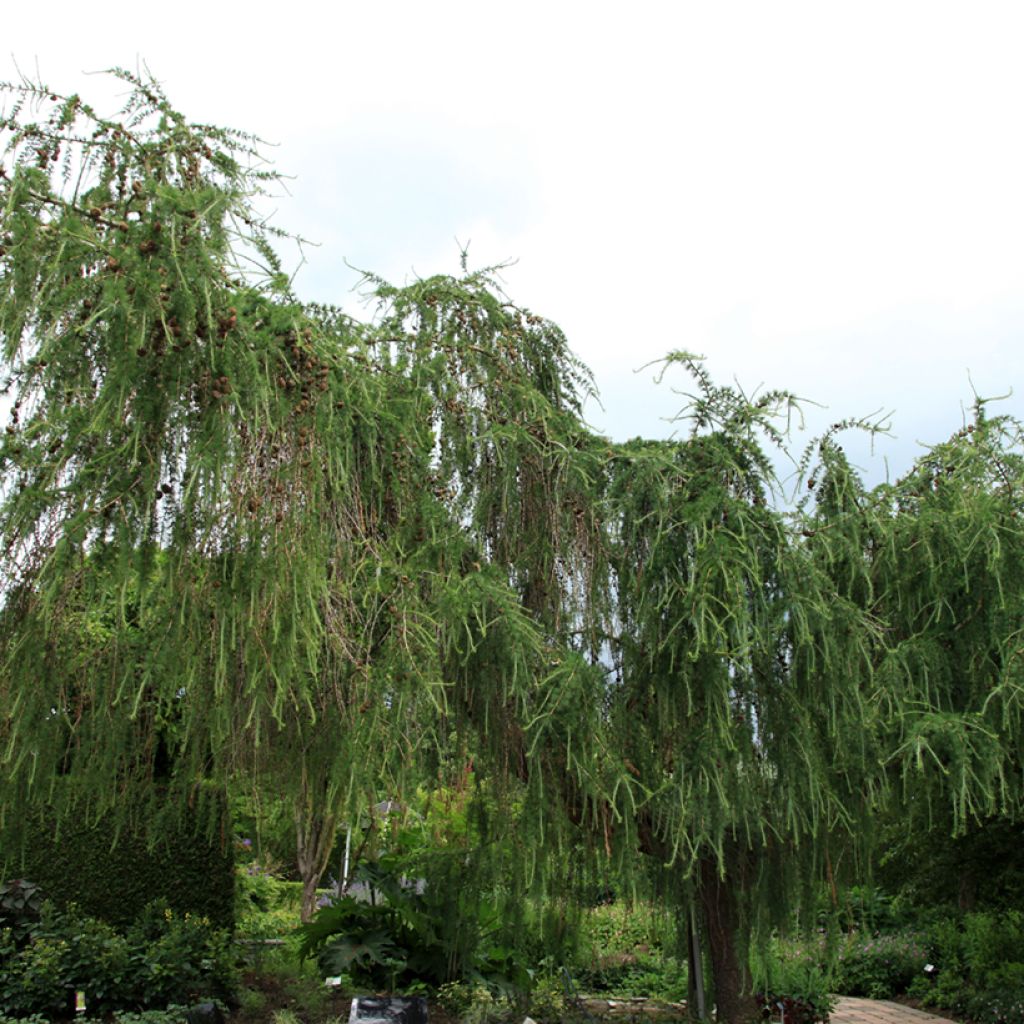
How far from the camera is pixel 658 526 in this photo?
4.23 m

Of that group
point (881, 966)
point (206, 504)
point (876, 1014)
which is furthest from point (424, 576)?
point (881, 966)

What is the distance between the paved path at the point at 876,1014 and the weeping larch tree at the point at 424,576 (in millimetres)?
2788

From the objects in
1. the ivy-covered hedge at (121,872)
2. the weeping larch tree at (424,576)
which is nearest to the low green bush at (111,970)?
the ivy-covered hedge at (121,872)

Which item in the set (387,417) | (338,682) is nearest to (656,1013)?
(338,682)

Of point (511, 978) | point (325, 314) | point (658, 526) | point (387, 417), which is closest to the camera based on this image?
point (387, 417)

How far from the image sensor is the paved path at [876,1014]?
7.69m

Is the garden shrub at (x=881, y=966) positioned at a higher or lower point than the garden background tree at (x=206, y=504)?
lower

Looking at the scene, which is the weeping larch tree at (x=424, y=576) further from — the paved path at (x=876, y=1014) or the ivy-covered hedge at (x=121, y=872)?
the ivy-covered hedge at (x=121, y=872)

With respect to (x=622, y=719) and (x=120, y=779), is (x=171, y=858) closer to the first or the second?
(x=120, y=779)

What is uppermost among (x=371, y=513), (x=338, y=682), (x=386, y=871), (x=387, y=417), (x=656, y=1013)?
(x=387, y=417)

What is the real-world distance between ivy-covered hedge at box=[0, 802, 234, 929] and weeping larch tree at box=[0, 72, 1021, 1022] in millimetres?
3340

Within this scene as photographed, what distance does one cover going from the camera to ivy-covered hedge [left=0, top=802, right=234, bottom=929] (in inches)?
283

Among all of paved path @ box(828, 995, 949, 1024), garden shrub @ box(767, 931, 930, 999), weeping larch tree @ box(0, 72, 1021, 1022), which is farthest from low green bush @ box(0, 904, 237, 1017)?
garden shrub @ box(767, 931, 930, 999)

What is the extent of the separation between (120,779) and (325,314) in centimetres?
213
